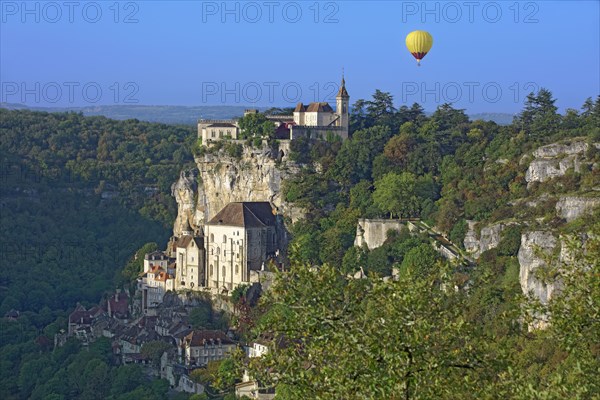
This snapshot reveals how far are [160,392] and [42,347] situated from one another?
37.0 ft

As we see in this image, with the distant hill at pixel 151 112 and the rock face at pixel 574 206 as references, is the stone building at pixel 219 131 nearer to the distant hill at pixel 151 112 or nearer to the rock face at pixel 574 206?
the rock face at pixel 574 206

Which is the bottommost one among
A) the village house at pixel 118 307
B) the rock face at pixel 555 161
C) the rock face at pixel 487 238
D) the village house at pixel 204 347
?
the village house at pixel 204 347

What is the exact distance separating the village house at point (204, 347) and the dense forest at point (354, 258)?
121 cm

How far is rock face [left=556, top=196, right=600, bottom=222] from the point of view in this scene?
4659 cm

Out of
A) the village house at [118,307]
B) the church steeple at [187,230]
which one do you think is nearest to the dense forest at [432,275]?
the church steeple at [187,230]

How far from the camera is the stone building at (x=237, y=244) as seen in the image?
56406mm

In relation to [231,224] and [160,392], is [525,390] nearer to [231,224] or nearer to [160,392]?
[160,392]

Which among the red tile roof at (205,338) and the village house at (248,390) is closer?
the village house at (248,390)

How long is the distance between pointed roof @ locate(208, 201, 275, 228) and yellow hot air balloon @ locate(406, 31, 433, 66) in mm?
9526

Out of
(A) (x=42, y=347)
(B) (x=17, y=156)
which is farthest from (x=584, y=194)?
(B) (x=17, y=156)

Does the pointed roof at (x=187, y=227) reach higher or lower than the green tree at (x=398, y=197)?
lower

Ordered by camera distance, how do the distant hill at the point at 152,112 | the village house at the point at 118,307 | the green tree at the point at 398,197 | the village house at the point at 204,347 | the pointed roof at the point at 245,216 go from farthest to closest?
the distant hill at the point at 152,112
the village house at the point at 118,307
the pointed roof at the point at 245,216
the green tree at the point at 398,197
the village house at the point at 204,347

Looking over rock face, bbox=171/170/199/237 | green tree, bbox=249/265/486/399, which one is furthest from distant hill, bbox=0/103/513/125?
green tree, bbox=249/265/486/399

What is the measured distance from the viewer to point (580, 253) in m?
18.6
